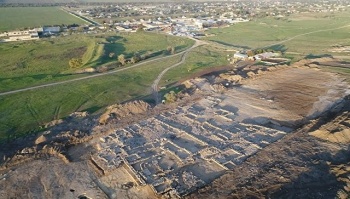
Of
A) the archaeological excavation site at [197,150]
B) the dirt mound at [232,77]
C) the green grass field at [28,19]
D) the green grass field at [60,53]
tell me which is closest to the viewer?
the archaeological excavation site at [197,150]

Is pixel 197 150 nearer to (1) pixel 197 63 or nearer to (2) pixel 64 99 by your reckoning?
(2) pixel 64 99

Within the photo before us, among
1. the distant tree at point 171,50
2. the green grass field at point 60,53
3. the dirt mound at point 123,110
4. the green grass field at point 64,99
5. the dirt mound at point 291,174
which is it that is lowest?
the green grass field at point 60,53

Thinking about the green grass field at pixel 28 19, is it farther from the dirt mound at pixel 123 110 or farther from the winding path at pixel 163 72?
the dirt mound at pixel 123 110

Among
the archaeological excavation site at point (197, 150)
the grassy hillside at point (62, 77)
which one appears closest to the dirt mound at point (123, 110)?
the archaeological excavation site at point (197, 150)

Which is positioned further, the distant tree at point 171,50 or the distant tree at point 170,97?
the distant tree at point 171,50

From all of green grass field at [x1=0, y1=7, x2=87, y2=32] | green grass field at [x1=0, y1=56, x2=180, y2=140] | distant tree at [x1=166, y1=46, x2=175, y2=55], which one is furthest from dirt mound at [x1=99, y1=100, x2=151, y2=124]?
green grass field at [x1=0, y1=7, x2=87, y2=32]

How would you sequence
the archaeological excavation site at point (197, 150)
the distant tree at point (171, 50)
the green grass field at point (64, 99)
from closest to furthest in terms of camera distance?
the archaeological excavation site at point (197, 150), the green grass field at point (64, 99), the distant tree at point (171, 50)

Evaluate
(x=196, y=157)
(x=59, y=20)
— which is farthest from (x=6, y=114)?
(x=59, y=20)
